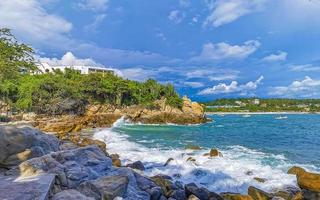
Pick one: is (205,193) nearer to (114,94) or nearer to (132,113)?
(132,113)

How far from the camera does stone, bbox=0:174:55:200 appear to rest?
7.41m

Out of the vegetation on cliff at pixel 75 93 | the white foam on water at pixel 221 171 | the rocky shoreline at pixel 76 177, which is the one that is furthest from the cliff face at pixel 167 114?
the rocky shoreline at pixel 76 177

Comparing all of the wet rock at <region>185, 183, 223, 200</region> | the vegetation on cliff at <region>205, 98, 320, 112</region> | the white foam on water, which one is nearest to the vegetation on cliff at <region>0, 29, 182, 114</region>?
the white foam on water

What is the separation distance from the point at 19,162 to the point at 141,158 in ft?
42.1

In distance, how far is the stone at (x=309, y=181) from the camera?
41.5ft

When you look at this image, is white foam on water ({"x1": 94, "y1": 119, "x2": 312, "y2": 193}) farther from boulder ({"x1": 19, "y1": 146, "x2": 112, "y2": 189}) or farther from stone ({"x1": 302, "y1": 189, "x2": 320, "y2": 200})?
boulder ({"x1": 19, "y1": 146, "x2": 112, "y2": 189})

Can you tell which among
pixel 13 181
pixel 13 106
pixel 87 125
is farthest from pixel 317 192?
pixel 13 106

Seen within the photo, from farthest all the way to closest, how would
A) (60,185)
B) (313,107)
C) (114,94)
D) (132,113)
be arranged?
(313,107), (114,94), (132,113), (60,185)

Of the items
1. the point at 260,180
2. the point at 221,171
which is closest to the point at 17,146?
the point at 221,171

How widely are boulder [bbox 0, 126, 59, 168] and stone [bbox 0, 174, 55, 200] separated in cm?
154

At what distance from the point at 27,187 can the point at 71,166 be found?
2.67 metres

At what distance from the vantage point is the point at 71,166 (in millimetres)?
10617

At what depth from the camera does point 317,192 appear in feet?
41.4

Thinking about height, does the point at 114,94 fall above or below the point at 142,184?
above
